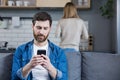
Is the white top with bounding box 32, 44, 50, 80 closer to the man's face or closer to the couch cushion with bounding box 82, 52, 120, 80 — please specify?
the man's face

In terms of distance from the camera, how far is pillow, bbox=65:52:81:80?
2211mm

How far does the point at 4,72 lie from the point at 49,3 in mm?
2537

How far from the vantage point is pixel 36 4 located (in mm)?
4562

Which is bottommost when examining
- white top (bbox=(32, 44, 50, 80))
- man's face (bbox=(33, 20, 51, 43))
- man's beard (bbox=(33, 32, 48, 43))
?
white top (bbox=(32, 44, 50, 80))

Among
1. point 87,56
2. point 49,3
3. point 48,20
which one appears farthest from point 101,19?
point 48,20

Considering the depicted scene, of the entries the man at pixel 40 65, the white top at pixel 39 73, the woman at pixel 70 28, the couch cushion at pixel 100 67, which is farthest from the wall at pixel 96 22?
the white top at pixel 39 73

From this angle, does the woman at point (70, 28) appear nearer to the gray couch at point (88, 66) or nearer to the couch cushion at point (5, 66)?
the gray couch at point (88, 66)

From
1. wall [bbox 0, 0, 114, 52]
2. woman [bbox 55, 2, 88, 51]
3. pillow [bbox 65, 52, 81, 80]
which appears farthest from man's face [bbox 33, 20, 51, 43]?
wall [bbox 0, 0, 114, 52]

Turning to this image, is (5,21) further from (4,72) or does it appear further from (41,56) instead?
(41,56)

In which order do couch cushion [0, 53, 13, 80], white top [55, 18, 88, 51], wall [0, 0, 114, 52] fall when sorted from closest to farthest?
couch cushion [0, 53, 13, 80]
white top [55, 18, 88, 51]
wall [0, 0, 114, 52]

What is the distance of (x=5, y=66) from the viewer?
2.22 meters

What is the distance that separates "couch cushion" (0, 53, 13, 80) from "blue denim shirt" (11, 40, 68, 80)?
0.64ft

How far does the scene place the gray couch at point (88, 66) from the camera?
2.22m

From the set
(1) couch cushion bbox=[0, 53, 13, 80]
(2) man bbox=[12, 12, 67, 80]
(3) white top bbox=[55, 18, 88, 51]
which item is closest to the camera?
(2) man bbox=[12, 12, 67, 80]
